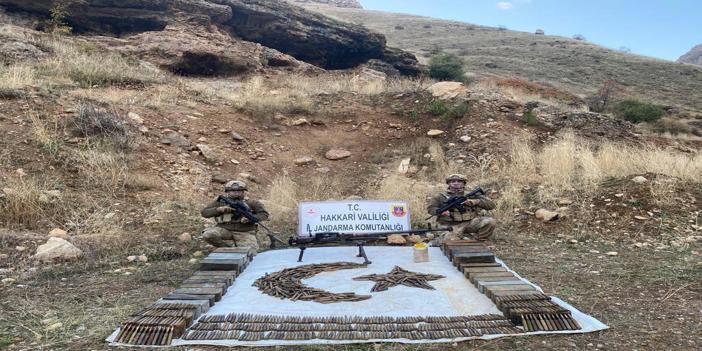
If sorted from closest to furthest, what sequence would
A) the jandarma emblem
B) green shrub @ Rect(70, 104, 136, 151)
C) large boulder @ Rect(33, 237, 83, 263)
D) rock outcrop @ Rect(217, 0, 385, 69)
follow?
large boulder @ Rect(33, 237, 83, 263)
the jandarma emblem
green shrub @ Rect(70, 104, 136, 151)
rock outcrop @ Rect(217, 0, 385, 69)

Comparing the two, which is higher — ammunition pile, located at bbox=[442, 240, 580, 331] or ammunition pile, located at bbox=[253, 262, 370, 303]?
ammunition pile, located at bbox=[442, 240, 580, 331]

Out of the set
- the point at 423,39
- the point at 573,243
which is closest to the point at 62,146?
the point at 573,243


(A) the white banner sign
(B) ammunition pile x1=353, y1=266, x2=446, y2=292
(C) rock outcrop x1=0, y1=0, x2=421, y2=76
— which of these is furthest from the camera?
(C) rock outcrop x1=0, y1=0, x2=421, y2=76

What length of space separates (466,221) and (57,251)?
4624mm

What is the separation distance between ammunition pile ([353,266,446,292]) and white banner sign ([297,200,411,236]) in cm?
95

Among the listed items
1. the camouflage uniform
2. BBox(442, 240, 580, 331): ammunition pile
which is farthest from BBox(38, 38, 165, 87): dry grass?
BBox(442, 240, 580, 331): ammunition pile

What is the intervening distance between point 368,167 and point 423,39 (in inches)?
1236

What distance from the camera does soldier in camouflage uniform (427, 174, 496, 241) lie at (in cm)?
555

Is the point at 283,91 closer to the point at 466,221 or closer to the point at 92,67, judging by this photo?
the point at 92,67

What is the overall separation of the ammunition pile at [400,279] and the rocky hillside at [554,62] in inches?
844

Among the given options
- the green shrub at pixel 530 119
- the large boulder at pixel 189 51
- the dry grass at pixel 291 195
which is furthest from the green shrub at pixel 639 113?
the large boulder at pixel 189 51

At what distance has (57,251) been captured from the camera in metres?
4.79

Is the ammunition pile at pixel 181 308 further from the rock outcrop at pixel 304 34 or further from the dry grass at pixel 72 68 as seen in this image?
the rock outcrop at pixel 304 34

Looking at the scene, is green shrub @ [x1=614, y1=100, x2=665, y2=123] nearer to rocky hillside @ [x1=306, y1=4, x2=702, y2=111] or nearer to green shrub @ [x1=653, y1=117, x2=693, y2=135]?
green shrub @ [x1=653, y1=117, x2=693, y2=135]
